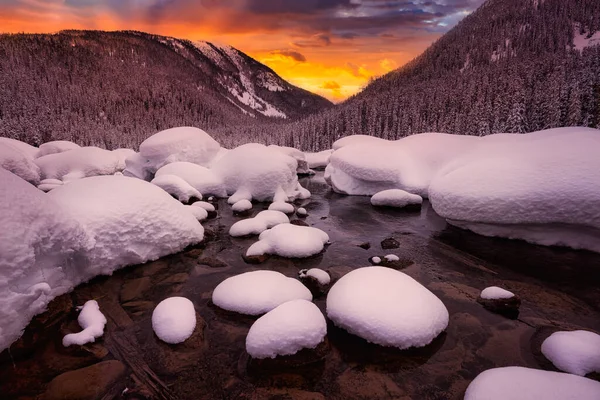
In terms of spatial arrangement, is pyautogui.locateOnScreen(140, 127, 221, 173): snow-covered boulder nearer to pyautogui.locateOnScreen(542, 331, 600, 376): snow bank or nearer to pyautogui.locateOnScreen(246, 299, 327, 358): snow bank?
pyautogui.locateOnScreen(246, 299, 327, 358): snow bank

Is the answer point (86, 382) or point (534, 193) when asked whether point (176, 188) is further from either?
point (534, 193)

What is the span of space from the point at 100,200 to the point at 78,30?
202170 mm

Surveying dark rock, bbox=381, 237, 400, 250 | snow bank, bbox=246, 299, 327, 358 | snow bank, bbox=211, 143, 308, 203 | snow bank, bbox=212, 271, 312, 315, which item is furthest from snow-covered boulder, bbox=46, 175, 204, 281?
snow bank, bbox=211, 143, 308, 203

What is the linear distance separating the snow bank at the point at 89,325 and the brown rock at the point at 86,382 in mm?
600

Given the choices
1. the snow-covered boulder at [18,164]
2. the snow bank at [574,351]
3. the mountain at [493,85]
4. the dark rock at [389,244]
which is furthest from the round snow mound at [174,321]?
the mountain at [493,85]

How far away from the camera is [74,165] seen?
60.2ft

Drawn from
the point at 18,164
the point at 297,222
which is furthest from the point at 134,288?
the point at 18,164

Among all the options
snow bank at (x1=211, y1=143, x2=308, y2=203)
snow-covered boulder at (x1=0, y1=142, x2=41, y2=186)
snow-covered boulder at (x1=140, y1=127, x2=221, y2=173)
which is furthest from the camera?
snow-covered boulder at (x1=140, y1=127, x2=221, y2=173)

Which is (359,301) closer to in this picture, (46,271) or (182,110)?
(46,271)

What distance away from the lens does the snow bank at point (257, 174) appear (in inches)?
543

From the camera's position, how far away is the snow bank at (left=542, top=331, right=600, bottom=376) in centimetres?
414

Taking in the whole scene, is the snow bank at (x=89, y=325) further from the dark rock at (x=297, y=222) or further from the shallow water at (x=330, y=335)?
the dark rock at (x=297, y=222)

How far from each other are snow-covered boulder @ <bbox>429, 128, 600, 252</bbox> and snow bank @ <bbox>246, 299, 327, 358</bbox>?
718 centimetres

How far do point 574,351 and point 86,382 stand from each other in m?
6.51
